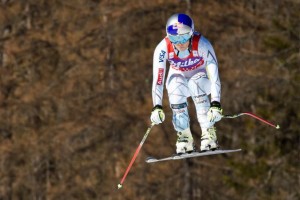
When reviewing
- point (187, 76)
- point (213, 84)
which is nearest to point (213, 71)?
point (213, 84)

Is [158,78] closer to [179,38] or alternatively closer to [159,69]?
[159,69]

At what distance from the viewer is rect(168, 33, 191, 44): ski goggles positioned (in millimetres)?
13555

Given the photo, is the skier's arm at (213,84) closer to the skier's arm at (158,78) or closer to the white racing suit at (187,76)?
the white racing suit at (187,76)

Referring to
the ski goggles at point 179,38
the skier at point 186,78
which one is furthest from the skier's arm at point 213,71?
the ski goggles at point 179,38

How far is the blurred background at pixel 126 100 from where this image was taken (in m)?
40.1

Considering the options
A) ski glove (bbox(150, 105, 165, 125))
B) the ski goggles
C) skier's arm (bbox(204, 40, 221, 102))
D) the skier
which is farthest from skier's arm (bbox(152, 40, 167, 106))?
skier's arm (bbox(204, 40, 221, 102))

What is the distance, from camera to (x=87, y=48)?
4694 centimetres

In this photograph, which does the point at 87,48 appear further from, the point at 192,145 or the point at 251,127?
the point at 192,145

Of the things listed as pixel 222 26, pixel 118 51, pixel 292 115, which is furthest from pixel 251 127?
pixel 118 51

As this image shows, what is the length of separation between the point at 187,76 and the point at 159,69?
47 cm

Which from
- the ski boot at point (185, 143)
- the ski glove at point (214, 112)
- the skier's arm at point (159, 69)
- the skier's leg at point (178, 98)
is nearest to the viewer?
the ski glove at point (214, 112)

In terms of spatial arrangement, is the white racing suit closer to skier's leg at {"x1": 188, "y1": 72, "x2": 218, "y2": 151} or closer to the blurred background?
skier's leg at {"x1": 188, "y1": 72, "x2": 218, "y2": 151}

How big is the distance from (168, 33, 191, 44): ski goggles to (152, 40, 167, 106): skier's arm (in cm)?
42

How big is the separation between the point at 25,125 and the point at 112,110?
3.74 m
